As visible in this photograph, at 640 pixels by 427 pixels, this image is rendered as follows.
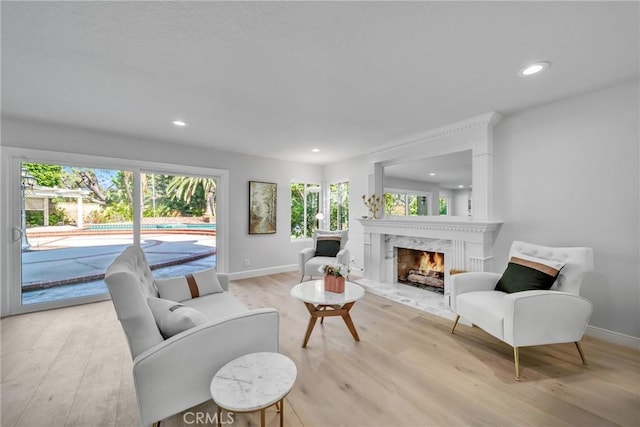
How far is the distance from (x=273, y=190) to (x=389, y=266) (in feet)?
8.49

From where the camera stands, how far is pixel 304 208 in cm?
557

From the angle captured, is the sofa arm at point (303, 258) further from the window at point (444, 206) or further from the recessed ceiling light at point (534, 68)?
the recessed ceiling light at point (534, 68)

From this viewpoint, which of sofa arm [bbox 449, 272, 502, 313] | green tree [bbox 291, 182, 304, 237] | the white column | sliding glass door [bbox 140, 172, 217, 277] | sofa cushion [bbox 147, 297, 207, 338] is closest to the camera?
sofa cushion [bbox 147, 297, 207, 338]

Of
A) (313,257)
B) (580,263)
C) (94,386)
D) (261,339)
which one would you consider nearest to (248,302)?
(313,257)

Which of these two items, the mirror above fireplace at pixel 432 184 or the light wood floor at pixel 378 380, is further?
the mirror above fireplace at pixel 432 184

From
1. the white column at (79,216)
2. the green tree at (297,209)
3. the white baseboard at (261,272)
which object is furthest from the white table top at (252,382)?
the green tree at (297,209)

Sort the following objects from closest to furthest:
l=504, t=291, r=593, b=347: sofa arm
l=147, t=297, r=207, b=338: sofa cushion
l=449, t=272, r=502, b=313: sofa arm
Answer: l=147, t=297, r=207, b=338: sofa cushion
l=504, t=291, r=593, b=347: sofa arm
l=449, t=272, r=502, b=313: sofa arm

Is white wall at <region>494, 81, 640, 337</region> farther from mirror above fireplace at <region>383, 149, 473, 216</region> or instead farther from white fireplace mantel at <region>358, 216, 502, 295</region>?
mirror above fireplace at <region>383, 149, 473, 216</region>

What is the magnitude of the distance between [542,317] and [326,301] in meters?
1.63

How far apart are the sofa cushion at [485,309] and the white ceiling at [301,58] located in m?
1.87

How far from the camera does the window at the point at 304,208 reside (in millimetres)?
5410

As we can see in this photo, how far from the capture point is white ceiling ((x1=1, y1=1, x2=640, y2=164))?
1.40 metres

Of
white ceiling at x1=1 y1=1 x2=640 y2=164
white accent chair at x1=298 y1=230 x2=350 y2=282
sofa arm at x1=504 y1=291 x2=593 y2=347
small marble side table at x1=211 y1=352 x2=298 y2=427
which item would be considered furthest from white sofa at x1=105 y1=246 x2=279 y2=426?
white accent chair at x1=298 y1=230 x2=350 y2=282

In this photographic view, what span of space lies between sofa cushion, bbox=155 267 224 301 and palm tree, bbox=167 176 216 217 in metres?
2.15
